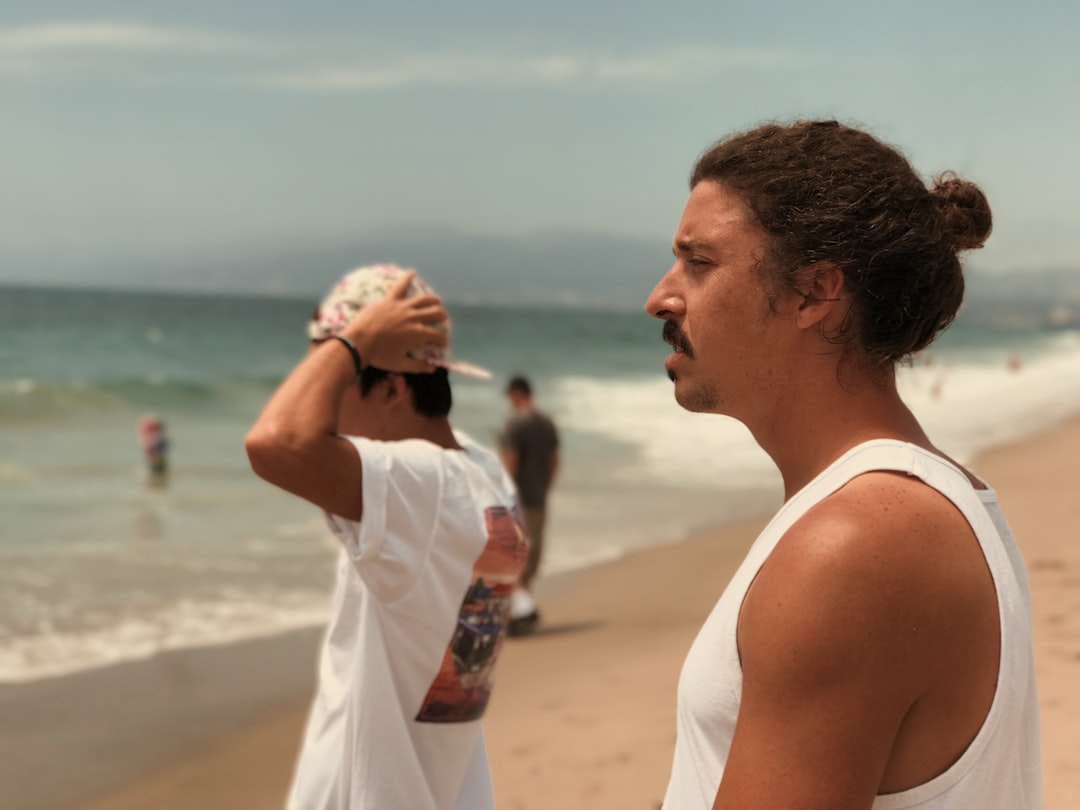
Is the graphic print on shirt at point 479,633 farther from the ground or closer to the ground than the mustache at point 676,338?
closer to the ground

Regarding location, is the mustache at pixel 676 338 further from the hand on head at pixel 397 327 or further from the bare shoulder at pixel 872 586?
the hand on head at pixel 397 327

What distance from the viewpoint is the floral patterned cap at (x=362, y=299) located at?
2.50 m

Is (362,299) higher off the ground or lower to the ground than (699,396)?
lower

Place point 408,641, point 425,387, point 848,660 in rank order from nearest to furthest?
point 848,660 < point 408,641 < point 425,387

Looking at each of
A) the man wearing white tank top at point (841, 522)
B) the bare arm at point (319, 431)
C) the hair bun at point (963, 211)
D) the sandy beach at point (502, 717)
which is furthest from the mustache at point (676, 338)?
the sandy beach at point (502, 717)

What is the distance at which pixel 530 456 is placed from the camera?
359 inches

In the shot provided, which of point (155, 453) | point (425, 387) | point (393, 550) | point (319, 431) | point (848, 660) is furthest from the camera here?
point (155, 453)

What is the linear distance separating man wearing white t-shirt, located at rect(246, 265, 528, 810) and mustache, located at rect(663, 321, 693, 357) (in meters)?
0.78

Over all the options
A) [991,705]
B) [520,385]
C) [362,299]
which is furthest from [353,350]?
[520,385]

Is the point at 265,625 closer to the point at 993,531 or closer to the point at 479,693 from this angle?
the point at 479,693

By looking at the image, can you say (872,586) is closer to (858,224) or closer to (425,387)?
(858,224)

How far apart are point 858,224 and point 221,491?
13.7 metres

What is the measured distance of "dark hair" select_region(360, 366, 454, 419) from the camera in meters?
2.57

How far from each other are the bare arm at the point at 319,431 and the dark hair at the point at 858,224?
0.95m
